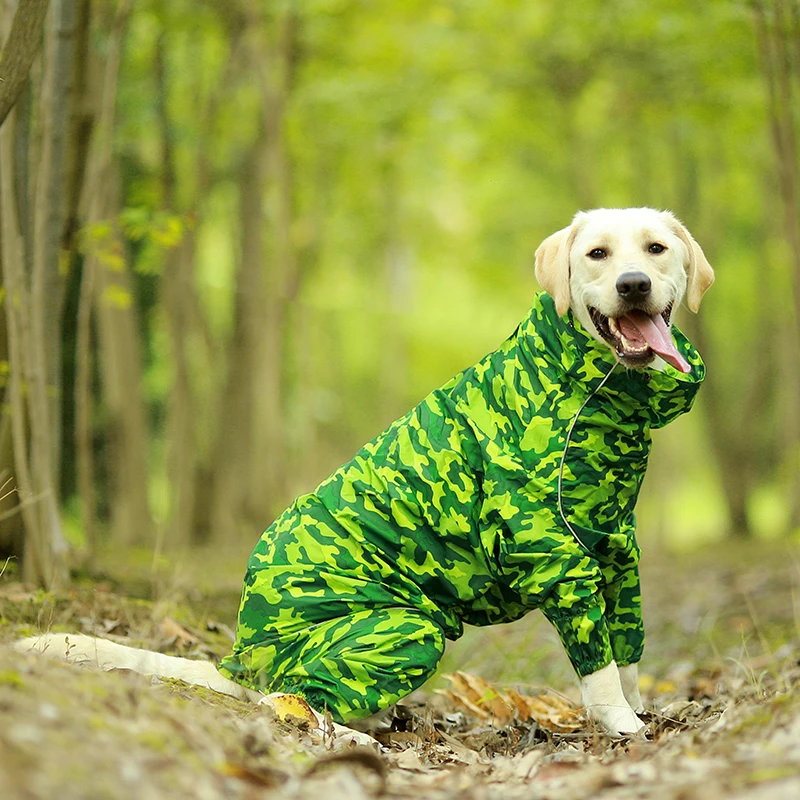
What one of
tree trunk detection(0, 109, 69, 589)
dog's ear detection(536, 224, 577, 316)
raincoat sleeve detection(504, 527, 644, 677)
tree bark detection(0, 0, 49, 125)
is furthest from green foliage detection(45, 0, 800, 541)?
raincoat sleeve detection(504, 527, 644, 677)

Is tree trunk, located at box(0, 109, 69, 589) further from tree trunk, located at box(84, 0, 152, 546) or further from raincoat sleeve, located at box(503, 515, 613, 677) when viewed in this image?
tree trunk, located at box(84, 0, 152, 546)

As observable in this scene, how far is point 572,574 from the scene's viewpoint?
384 centimetres

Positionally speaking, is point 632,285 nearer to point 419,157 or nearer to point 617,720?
point 617,720

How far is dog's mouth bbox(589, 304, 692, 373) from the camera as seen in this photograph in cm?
403

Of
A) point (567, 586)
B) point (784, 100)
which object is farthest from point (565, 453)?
point (784, 100)

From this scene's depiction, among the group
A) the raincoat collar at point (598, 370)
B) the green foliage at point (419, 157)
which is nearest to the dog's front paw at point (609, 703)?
the raincoat collar at point (598, 370)

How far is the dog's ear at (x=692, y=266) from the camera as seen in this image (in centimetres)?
450

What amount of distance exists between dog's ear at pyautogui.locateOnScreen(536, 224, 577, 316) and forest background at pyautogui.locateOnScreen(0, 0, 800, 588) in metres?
2.72

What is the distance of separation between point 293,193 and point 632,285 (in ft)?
47.0

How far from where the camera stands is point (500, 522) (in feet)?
13.0

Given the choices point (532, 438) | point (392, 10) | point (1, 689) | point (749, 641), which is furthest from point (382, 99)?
point (1, 689)

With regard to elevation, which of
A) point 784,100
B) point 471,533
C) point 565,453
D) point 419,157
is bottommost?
point 471,533

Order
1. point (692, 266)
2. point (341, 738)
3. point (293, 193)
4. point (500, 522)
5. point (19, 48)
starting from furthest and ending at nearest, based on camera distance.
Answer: point (293, 193)
point (692, 266)
point (19, 48)
point (500, 522)
point (341, 738)

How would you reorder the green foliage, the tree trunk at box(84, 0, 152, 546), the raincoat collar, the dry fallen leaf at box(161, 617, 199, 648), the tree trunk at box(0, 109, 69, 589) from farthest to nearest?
Answer: 1. the green foliage
2. the tree trunk at box(84, 0, 152, 546)
3. the tree trunk at box(0, 109, 69, 589)
4. the dry fallen leaf at box(161, 617, 199, 648)
5. the raincoat collar
